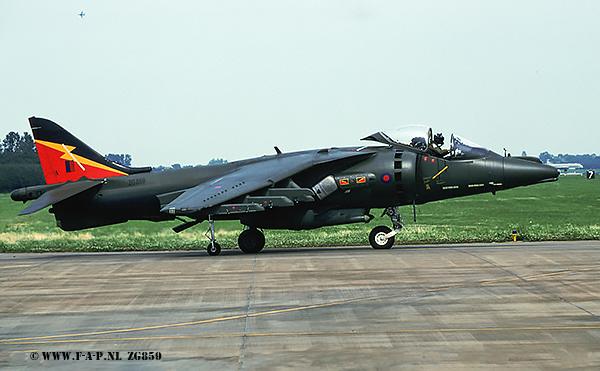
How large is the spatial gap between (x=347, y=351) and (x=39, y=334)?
15.6 feet

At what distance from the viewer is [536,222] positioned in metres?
30.9

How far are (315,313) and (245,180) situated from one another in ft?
27.1

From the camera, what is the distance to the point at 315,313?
9.89 metres

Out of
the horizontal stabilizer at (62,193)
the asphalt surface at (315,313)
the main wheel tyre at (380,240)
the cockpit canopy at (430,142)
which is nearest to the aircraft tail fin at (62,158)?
the horizontal stabilizer at (62,193)

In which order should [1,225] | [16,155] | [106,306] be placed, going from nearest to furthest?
[106,306]
[1,225]
[16,155]

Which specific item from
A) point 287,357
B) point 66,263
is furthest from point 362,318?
point 66,263

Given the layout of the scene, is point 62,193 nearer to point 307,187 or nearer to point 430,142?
point 307,187

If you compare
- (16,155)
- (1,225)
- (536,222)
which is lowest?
(536,222)

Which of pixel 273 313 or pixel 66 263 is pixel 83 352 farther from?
pixel 66 263

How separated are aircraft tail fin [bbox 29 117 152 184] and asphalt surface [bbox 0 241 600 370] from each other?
5.16 m

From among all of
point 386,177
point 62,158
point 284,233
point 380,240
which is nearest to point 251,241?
point 380,240

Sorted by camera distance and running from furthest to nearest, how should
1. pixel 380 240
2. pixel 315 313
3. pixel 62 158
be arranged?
pixel 62 158 < pixel 380 240 < pixel 315 313

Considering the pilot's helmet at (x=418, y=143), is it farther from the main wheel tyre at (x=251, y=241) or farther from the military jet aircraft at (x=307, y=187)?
the main wheel tyre at (x=251, y=241)

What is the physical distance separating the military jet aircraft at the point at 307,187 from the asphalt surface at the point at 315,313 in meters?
2.36
